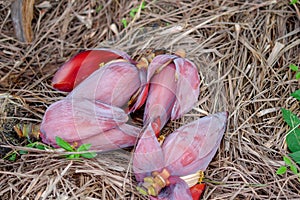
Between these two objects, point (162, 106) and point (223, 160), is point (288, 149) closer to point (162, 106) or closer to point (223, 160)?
point (223, 160)

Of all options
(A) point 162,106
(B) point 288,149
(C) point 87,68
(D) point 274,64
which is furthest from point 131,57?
(B) point 288,149

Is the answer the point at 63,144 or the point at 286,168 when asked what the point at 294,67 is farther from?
the point at 63,144

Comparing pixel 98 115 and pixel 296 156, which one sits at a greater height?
pixel 98 115

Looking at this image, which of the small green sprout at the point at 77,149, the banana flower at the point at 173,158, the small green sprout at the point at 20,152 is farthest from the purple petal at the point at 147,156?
the small green sprout at the point at 20,152

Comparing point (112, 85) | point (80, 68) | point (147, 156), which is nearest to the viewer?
point (147, 156)

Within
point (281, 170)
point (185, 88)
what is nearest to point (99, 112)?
point (185, 88)

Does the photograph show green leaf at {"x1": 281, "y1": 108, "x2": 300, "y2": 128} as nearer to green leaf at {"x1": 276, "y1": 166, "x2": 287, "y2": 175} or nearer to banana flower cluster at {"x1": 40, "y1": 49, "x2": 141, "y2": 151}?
green leaf at {"x1": 276, "y1": 166, "x2": 287, "y2": 175}

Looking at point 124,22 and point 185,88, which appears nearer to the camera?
point 185,88
